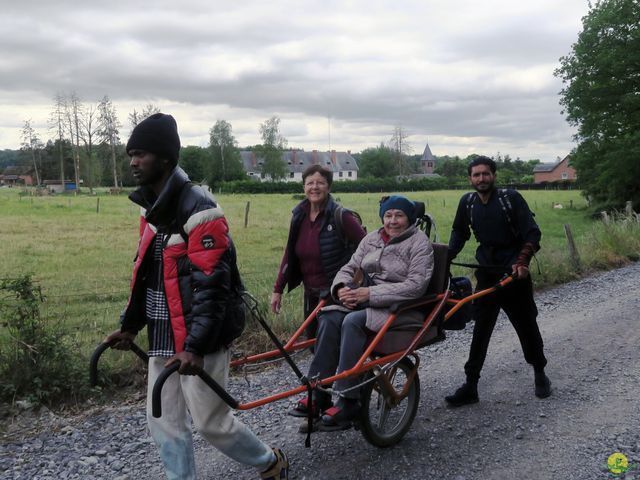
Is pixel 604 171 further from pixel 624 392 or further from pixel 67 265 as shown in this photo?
pixel 624 392

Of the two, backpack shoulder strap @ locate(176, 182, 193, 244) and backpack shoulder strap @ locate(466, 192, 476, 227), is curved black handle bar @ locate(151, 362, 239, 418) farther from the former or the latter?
backpack shoulder strap @ locate(466, 192, 476, 227)

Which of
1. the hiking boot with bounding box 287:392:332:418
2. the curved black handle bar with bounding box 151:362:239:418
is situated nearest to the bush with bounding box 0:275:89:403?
the hiking boot with bounding box 287:392:332:418

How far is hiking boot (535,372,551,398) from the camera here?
5094mm

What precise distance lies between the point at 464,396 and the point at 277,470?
2095 mm

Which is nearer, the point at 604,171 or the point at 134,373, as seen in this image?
the point at 134,373

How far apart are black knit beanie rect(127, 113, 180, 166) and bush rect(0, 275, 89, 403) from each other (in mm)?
2756

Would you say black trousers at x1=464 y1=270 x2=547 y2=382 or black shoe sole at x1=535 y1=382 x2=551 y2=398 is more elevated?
black trousers at x1=464 y1=270 x2=547 y2=382

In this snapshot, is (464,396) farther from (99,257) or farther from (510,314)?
(99,257)

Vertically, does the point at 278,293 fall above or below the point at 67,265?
above

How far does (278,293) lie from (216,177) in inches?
3438

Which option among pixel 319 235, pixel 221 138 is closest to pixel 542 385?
pixel 319 235

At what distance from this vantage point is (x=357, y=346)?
392 centimetres

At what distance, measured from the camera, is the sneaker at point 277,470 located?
3504 millimetres

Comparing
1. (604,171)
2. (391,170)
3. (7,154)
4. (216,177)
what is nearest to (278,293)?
(604,171)
